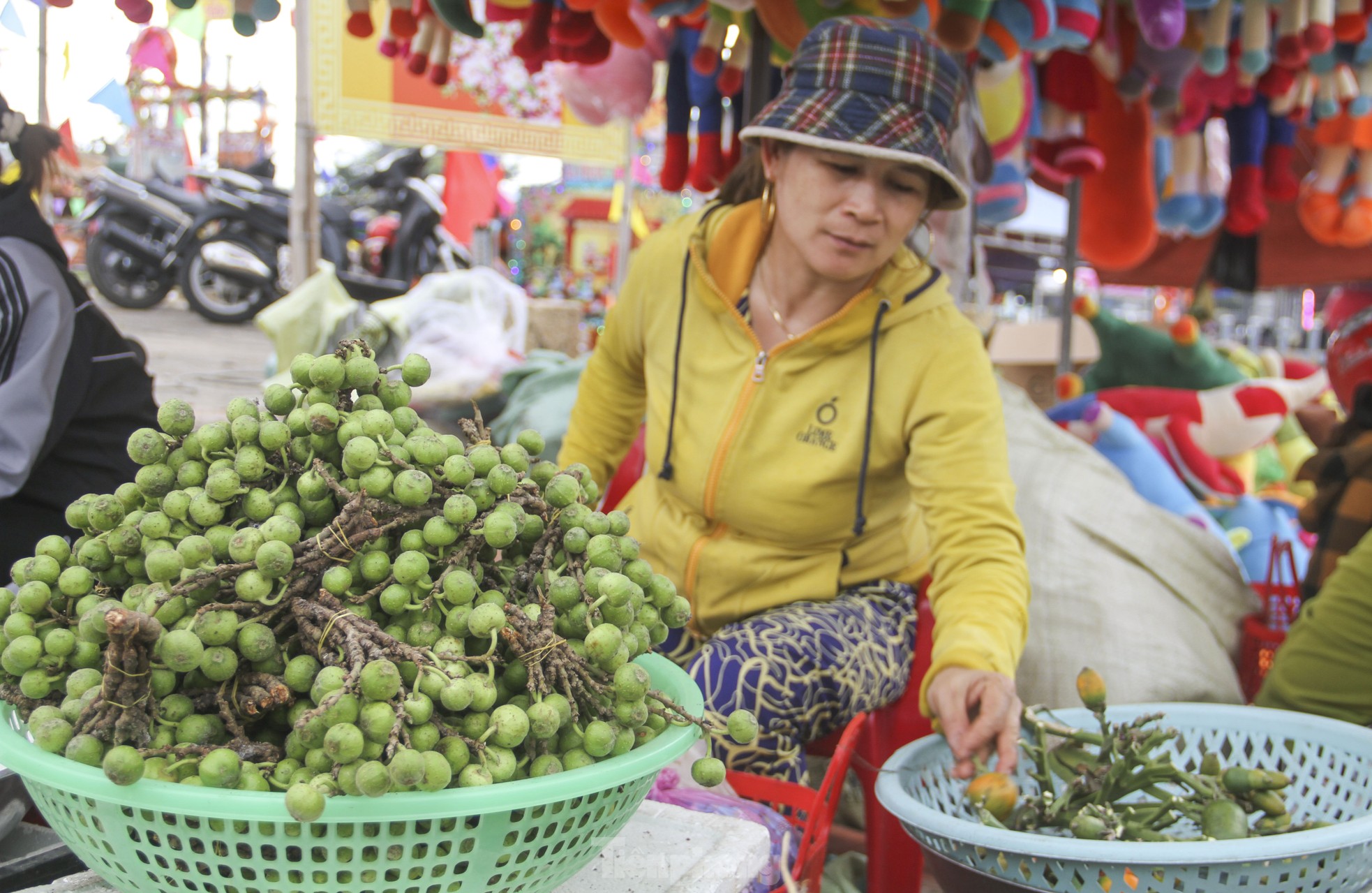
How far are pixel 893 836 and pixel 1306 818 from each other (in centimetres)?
55

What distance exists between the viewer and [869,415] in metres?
1.53

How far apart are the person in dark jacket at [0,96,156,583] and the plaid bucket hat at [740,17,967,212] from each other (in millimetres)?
1213

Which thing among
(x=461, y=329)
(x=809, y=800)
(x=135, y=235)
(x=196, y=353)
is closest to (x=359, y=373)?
(x=809, y=800)

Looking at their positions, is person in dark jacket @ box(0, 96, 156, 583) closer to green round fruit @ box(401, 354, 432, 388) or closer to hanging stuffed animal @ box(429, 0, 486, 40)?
hanging stuffed animal @ box(429, 0, 486, 40)

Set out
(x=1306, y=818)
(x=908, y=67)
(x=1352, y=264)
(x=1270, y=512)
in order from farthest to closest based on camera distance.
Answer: (x=1352, y=264) < (x=1270, y=512) < (x=908, y=67) < (x=1306, y=818)

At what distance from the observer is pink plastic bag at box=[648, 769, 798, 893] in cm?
106

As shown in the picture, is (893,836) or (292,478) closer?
(292,478)

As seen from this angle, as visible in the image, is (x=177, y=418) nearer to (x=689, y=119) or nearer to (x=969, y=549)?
(x=969, y=549)

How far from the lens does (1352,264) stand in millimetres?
4641

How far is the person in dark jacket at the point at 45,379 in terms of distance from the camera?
1604 mm

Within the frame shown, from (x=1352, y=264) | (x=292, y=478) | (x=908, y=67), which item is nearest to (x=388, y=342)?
(x=908, y=67)

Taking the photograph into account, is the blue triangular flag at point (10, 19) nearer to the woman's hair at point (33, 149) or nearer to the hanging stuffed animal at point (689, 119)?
the woman's hair at point (33, 149)

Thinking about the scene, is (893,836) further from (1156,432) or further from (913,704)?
(1156,432)

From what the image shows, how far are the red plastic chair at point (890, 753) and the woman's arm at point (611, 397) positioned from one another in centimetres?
64
